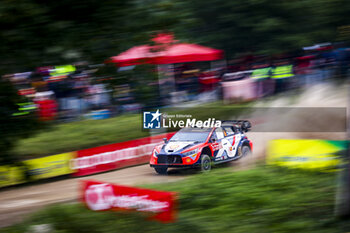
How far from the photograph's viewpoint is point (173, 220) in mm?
6723

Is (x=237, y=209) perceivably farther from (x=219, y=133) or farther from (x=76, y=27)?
(x=219, y=133)

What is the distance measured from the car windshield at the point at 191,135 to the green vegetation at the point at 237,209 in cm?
183

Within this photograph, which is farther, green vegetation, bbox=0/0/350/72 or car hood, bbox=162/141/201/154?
car hood, bbox=162/141/201/154

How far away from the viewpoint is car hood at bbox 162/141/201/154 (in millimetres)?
11656

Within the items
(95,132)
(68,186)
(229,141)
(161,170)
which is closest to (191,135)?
(229,141)

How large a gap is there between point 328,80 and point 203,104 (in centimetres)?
480

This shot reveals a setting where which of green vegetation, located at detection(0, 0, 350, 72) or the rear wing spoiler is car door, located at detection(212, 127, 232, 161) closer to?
the rear wing spoiler

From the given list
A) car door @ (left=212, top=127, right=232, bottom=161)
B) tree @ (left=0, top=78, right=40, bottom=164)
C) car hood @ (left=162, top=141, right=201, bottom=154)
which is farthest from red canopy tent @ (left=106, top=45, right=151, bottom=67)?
car door @ (left=212, top=127, right=232, bottom=161)

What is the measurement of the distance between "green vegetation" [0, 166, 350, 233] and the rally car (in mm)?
1405

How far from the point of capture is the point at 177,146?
11.7 meters

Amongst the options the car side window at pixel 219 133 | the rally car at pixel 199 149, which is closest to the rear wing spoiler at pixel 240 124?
the rally car at pixel 199 149

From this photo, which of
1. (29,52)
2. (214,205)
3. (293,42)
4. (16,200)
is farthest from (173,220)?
(293,42)

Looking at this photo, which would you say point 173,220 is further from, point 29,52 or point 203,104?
point 203,104

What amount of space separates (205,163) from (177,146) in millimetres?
822
